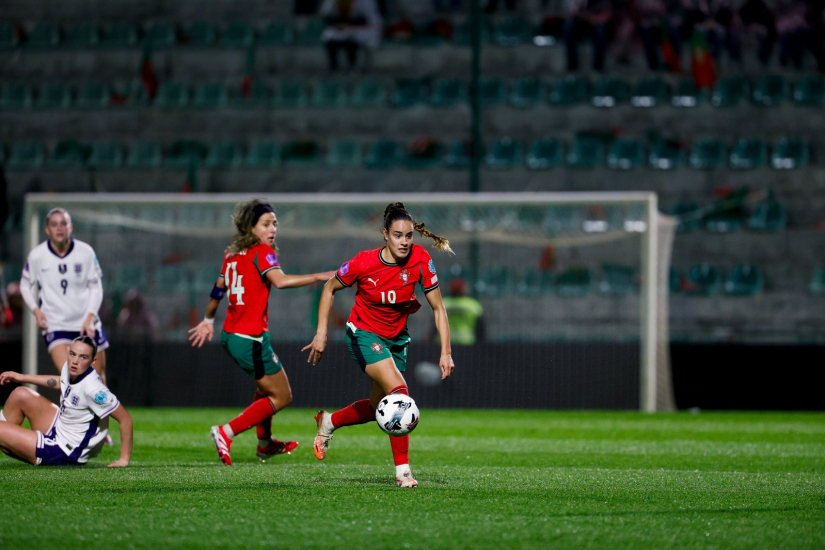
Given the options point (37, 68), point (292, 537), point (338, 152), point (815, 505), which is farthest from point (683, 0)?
point (292, 537)

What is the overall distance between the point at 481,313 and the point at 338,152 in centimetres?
604

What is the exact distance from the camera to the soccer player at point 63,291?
8422 mm

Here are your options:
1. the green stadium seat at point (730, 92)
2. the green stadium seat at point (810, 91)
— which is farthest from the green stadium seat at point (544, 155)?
the green stadium seat at point (810, 91)

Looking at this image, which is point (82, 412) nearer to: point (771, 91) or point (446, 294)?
point (446, 294)

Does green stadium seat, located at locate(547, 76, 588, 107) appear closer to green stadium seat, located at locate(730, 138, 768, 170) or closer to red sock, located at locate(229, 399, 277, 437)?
green stadium seat, located at locate(730, 138, 768, 170)

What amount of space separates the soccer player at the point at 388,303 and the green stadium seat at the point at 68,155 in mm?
15482

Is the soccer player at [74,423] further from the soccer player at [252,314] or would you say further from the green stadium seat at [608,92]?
the green stadium seat at [608,92]

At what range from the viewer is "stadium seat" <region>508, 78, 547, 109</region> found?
65.0ft

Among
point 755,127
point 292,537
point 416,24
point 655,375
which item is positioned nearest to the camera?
point 292,537

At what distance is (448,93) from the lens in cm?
2012

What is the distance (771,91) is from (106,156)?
41.7 feet

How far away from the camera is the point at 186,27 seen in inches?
850

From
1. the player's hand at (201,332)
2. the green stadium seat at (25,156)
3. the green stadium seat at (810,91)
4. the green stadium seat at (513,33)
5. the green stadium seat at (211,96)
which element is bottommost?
the player's hand at (201,332)

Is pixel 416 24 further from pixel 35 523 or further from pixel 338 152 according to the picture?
pixel 35 523
